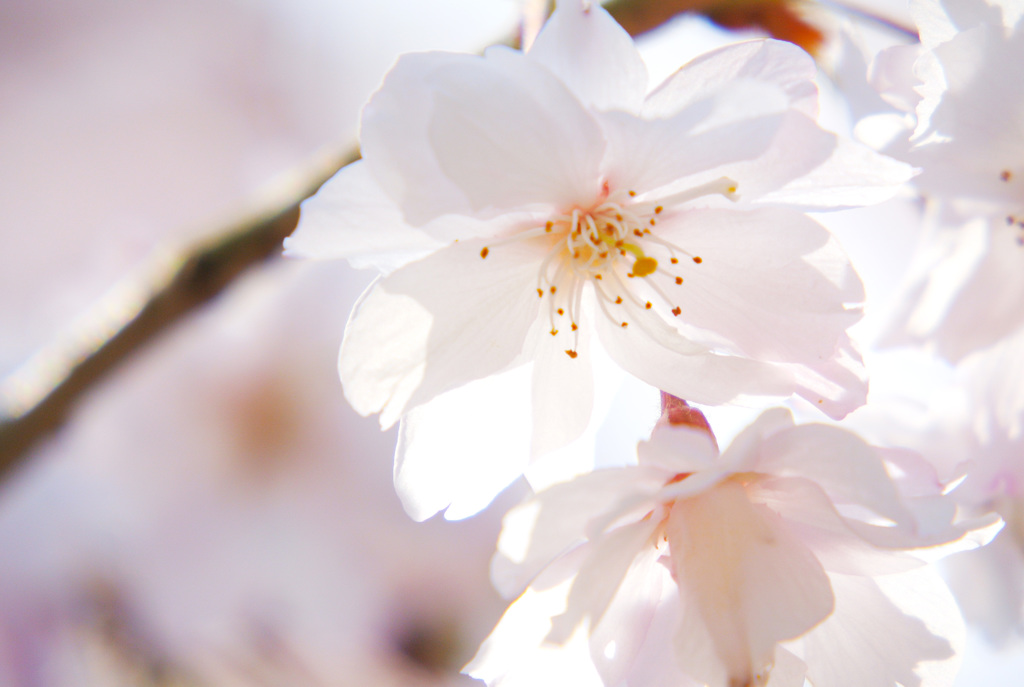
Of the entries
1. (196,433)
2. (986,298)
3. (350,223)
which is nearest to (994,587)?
(986,298)

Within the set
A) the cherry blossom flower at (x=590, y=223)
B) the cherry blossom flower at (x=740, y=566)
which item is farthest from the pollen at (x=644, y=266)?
the cherry blossom flower at (x=740, y=566)

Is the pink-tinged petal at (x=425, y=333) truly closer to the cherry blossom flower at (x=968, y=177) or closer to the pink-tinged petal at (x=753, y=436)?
the pink-tinged petal at (x=753, y=436)

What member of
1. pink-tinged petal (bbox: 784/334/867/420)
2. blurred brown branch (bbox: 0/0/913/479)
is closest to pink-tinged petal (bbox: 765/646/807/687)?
pink-tinged petal (bbox: 784/334/867/420)

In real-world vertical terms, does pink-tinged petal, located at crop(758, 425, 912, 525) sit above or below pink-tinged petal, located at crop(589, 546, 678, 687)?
above

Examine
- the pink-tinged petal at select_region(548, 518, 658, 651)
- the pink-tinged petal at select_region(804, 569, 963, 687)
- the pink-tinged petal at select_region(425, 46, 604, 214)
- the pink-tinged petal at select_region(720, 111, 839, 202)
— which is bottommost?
the pink-tinged petal at select_region(804, 569, 963, 687)

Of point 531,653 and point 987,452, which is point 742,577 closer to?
point 531,653

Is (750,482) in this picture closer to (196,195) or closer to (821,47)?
(821,47)

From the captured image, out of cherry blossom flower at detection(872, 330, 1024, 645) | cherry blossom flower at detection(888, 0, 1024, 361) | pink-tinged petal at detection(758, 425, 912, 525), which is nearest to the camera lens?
pink-tinged petal at detection(758, 425, 912, 525)

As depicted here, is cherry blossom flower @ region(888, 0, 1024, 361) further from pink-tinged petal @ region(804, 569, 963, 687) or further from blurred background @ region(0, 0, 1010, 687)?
blurred background @ region(0, 0, 1010, 687)
